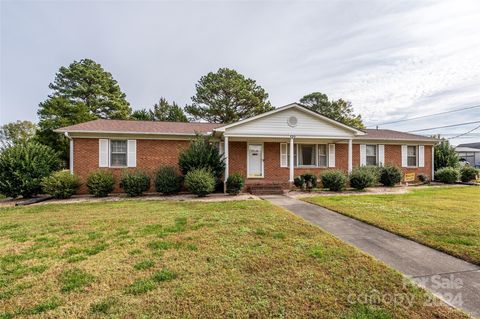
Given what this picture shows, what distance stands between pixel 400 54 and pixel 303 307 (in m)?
15.2

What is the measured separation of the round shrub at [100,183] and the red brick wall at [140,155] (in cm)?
120

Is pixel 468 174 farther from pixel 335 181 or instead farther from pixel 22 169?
pixel 22 169

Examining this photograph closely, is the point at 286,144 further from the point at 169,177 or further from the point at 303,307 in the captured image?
the point at 303,307

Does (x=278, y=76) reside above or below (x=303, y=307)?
above

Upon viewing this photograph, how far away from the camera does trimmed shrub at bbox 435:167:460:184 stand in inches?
601

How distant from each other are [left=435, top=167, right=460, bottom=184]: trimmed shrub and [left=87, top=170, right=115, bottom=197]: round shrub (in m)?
20.5

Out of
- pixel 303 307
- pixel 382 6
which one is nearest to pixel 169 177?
pixel 303 307

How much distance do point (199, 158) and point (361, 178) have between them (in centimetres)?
845

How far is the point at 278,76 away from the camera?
727 inches

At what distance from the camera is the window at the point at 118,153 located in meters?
12.1

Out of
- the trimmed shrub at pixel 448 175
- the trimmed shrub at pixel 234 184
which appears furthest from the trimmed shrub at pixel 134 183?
the trimmed shrub at pixel 448 175

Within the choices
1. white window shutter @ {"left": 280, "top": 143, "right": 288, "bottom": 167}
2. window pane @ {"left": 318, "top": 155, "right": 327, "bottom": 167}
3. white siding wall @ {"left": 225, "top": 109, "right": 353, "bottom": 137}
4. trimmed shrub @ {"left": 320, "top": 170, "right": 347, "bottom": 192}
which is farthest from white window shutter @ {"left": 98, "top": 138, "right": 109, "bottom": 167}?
window pane @ {"left": 318, "top": 155, "right": 327, "bottom": 167}

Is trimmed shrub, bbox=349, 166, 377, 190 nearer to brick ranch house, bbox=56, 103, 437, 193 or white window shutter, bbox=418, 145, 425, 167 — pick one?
brick ranch house, bbox=56, 103, 437, 193

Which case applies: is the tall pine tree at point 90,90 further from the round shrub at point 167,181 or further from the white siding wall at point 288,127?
the white siding wall at point 288,127
